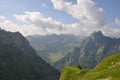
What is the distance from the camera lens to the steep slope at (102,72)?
7334 centimetres

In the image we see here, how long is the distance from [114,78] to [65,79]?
39370 millimetres

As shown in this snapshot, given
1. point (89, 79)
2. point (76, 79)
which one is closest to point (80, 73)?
point (76, 79)

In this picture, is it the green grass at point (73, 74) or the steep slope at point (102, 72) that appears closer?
the steep slope at point (102, 72)

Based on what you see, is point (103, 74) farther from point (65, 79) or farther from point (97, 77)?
point (65, 79)

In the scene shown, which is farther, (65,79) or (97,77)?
(65,79)

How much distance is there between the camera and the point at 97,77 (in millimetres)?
75812

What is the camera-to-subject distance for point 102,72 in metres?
80.4

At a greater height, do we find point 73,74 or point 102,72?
point 102,72

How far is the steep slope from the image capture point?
73344mm

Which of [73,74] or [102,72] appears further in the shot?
[73,74]

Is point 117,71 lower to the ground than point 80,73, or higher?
higher

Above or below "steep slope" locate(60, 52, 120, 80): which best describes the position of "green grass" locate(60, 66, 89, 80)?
below

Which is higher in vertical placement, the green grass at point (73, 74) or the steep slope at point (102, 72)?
the steep slope at point (102, 72)

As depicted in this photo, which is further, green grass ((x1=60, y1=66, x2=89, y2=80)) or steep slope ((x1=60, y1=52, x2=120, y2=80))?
green grass ((x1=60, y1=66, x2=89, y2=80))
